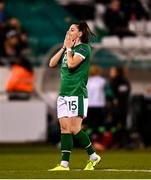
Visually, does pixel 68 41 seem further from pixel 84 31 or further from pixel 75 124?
pixel 75 124

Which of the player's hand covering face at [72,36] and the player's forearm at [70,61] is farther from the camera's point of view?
the player's hand covering face at [72,36]

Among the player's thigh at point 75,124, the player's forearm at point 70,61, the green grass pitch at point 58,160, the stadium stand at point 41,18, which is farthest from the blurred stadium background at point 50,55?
the player's forearm at point 70,61

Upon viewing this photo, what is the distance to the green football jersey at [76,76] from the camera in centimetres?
1307

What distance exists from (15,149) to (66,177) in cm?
851

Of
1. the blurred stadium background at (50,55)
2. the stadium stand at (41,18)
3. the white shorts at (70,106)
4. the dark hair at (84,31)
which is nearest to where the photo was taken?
the white shorts at (70,106)

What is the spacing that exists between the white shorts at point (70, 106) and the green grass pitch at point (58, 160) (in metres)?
0.76

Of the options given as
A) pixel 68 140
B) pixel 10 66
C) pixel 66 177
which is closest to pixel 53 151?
pixel 10 66

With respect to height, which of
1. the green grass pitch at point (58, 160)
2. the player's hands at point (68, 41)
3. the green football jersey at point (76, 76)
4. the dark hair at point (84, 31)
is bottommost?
the green grass pitch at point (58, 160)

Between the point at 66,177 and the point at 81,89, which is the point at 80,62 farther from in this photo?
the point at 66,177

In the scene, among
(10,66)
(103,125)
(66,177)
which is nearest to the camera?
(66,177)

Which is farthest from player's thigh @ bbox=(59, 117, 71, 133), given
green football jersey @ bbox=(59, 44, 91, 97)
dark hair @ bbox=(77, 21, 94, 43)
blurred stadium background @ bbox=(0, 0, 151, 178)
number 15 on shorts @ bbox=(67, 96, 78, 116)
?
blurred stadium background @ bbox=(0, 0, 151, 178)

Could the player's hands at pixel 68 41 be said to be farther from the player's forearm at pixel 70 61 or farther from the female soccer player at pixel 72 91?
the player's forearm at pixel 70 61

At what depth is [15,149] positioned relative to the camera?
65.9 ft

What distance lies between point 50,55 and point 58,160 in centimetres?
716
